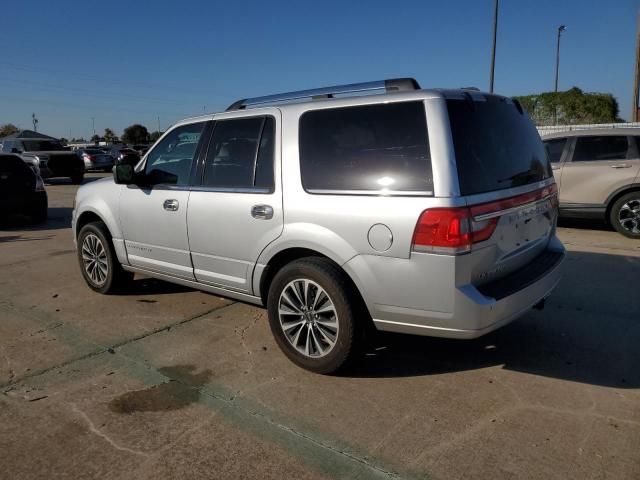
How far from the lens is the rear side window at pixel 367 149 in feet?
10.3

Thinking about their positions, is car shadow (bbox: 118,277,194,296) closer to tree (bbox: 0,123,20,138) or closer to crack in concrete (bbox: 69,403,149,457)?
crack in concrete (bbox: 69,403,149,457)

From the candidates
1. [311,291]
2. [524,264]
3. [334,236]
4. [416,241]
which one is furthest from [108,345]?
[524,264]

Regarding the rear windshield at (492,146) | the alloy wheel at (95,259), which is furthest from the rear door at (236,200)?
the alloy wheel at (95,259)

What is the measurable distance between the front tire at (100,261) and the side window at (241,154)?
167cm

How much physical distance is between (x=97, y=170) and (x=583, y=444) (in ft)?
100

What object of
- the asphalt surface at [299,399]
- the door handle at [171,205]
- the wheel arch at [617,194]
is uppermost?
the door handle at [171,205]

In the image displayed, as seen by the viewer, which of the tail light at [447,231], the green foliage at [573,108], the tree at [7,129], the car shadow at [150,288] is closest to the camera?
the tail light at [447,231]

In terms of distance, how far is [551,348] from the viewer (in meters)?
4.04

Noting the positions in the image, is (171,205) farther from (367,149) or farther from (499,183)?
(499,183)

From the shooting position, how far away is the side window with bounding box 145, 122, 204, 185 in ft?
14.9

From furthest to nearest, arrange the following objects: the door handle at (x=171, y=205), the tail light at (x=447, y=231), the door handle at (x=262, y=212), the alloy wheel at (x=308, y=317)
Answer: the door handle at (x=171, y=205) → the door handle at (x=262, y=212) → the alloy wheel at (x=308, y=317) → the tail light at (x=447, y=231)

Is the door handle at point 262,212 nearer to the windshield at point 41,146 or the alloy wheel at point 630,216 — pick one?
the alloy wheel at point 630,216

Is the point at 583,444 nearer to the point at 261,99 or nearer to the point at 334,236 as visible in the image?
the point at 334,236

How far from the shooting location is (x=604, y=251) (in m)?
7.19
